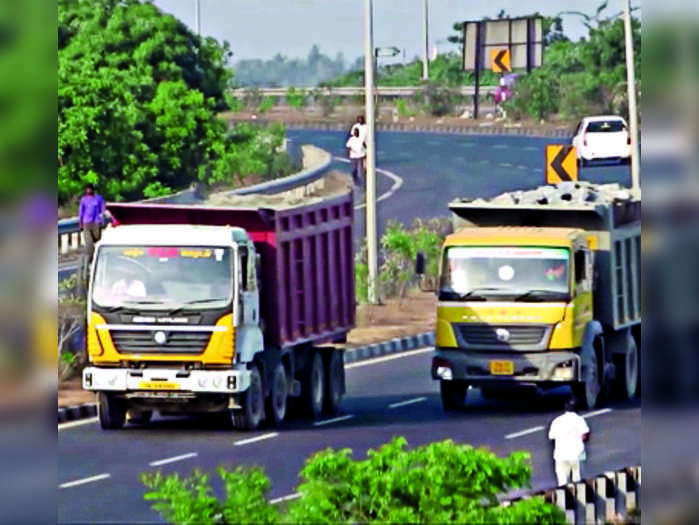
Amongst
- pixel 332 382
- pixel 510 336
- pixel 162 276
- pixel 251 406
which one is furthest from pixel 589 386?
pixel 162 276

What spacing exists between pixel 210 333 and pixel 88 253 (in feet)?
18.1

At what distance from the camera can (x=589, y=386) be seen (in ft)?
70.2

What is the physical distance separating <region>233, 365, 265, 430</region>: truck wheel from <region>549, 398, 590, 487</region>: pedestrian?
455cm

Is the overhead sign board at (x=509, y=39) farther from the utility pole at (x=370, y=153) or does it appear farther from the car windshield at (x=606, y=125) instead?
the utility pole at (x=370, y=153)

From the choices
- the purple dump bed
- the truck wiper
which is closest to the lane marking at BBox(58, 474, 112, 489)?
the purple dump bed

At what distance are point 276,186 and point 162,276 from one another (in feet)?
57.8

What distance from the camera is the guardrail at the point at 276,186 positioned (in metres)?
28.0

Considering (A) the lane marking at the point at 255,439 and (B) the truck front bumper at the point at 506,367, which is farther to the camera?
(B) the truck front bumper at the point at 506,367

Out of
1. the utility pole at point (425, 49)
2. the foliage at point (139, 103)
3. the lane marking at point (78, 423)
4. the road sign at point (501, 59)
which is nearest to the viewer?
the lane marking at point (78, 423)

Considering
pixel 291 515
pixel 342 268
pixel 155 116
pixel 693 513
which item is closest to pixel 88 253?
pixel 342 268

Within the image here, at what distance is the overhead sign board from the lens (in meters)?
39.1

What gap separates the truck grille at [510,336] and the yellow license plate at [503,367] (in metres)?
0.17

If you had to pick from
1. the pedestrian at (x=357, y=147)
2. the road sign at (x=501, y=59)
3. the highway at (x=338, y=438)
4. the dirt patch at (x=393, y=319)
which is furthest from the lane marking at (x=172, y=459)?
the road sign at (x=501, y=59)

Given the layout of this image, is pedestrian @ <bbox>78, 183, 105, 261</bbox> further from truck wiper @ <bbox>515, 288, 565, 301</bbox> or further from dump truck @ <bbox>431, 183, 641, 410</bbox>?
truck wiper @ <bbox>515, 288, 565, 301</bbox>
